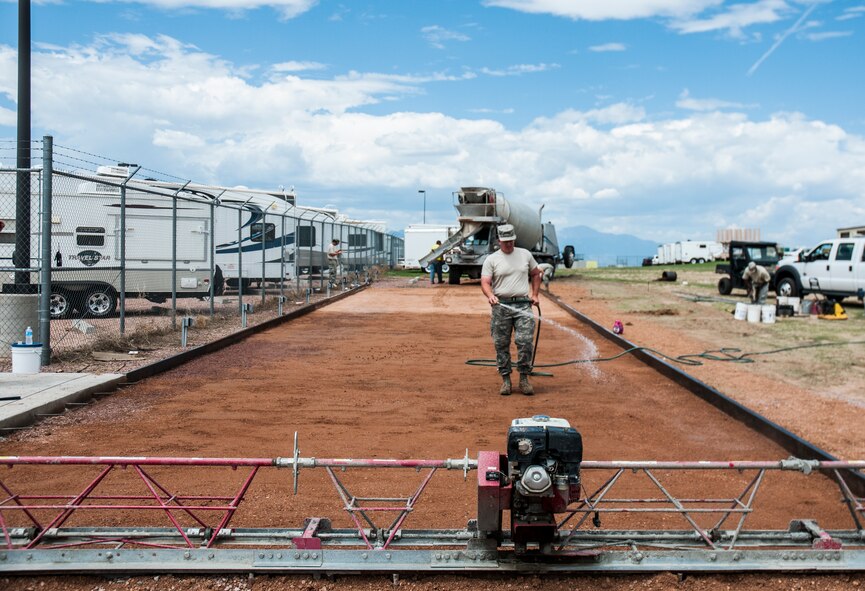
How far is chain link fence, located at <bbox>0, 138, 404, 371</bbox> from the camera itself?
1189 cm

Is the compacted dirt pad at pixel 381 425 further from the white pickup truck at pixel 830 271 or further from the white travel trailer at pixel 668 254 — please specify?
the white travel trailer at pixel 668 254

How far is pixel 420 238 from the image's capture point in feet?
179

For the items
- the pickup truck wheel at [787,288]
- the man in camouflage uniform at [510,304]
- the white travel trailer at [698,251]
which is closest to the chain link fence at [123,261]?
the man in camouflage uniform at [510,304]

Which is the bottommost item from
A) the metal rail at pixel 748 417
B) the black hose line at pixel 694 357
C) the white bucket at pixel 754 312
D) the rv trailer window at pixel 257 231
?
the metal rail at pixel 748 417

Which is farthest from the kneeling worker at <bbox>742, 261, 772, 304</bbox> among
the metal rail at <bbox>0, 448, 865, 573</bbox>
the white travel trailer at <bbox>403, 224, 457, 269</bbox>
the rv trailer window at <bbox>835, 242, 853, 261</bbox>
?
the white travel trailer at <bbox>403, 224, 457, 269</bbox>

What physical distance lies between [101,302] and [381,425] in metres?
11.9

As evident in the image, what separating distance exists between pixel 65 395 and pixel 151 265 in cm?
1171

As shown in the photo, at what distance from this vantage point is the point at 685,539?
16.6ft

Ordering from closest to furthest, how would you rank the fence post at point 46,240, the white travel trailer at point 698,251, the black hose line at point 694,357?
1. the fence post at point 46,240
2. the black hose line at point 694,357
3. the white travel trailer at point 698,251

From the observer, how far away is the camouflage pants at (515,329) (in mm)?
10172

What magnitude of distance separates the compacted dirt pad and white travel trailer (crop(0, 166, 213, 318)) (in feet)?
17.9

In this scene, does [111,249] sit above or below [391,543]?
above

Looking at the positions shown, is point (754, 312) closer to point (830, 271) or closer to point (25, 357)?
point (830, 271)

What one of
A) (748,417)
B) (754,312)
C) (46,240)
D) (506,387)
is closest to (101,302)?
(46,240)
